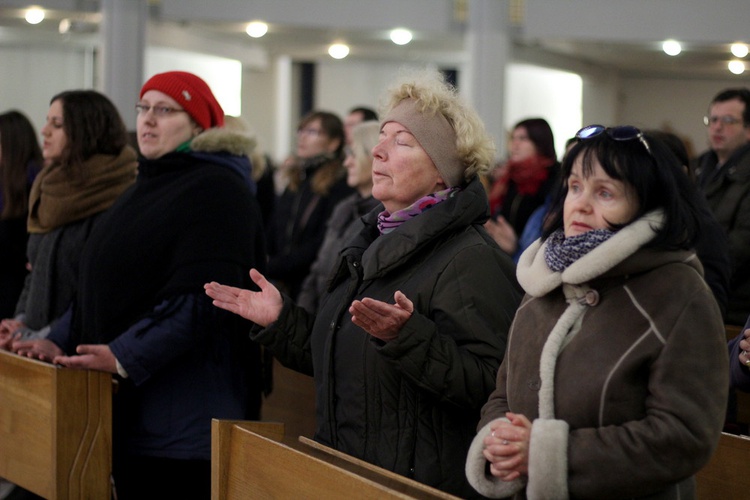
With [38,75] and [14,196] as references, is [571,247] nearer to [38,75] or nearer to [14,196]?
[14,196]

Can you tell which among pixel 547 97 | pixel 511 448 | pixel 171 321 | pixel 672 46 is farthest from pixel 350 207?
pixel 547 97

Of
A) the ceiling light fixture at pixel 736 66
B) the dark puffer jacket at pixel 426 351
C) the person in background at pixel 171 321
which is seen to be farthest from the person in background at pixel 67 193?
the ceiling light fixture at pixel 736 66

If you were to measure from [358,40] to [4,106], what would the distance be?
3.95 metres

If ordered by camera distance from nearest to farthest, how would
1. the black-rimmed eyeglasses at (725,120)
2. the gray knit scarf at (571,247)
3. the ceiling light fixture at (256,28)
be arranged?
the gray knit scarf at (571,247), the black-rimmed eyeglasses at (725,120), the ceiling light fixture at (256,28)

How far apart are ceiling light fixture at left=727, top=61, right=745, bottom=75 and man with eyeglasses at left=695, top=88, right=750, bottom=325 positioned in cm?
948

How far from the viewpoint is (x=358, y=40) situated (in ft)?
39.2

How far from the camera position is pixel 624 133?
2000mm

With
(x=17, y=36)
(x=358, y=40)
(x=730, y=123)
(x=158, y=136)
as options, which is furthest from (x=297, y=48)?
(x=158, y=136)

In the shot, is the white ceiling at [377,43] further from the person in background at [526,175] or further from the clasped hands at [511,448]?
the clasped hands at [511,448]

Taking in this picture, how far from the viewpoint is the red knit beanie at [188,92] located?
3.45 m

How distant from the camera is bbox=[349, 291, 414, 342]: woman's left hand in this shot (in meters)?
2.26

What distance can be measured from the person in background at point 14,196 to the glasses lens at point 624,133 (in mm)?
3203

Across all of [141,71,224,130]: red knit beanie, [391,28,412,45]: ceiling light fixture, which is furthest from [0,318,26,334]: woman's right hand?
[391,28,412,45]: ceiling light fixture

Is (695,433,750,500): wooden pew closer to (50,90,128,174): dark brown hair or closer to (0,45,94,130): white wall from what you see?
(50,90,128,174): dark brown hair
